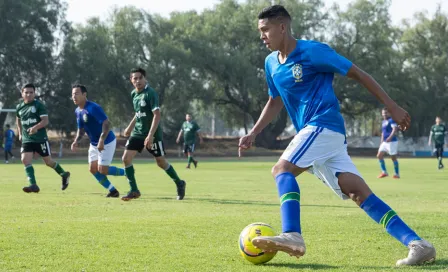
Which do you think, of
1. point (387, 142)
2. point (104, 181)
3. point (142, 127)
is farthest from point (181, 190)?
point (387, 142)

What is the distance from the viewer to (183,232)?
7.96 metres

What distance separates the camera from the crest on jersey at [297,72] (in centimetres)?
601

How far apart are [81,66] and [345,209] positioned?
4695cm

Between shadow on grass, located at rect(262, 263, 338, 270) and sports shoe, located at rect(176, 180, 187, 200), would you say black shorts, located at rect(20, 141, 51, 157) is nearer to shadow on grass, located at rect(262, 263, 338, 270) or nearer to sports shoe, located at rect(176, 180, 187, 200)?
sports shoe, located at rect(176, 180, 187, 200)

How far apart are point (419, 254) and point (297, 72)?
1816 mm

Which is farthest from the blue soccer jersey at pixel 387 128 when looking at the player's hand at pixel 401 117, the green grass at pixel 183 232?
the player's hand at pixel 401 117

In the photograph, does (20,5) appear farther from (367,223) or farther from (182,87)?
(367,223)

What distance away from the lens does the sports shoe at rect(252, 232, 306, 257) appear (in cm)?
544

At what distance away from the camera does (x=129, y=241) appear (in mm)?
7195

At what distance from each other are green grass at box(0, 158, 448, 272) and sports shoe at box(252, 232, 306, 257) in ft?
0.80

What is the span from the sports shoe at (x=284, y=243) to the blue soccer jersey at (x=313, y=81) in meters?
1.06

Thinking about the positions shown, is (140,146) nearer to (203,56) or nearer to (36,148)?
(36,148)

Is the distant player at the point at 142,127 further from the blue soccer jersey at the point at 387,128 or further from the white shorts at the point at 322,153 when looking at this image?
the blue soccer jersey at the point at 387,128

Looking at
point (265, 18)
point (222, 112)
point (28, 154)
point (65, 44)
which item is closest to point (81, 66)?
point (65, 44)
